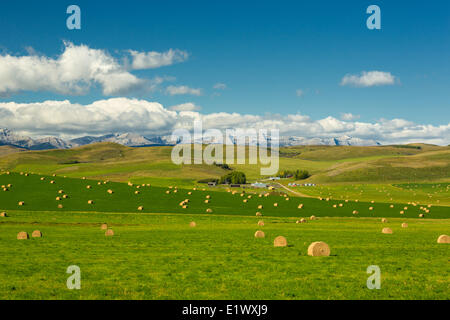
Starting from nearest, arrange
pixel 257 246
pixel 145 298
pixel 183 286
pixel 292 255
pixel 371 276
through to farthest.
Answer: pixel 145 298 → pixel 183 286 → pixel 371 276 → pixel 292 255 → pixel 257 246

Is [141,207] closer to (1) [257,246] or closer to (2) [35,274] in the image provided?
(1) [257,246]

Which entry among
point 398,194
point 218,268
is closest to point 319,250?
point 218,268

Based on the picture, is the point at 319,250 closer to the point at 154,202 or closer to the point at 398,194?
the point at 154,202

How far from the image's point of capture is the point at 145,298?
47.4 feet

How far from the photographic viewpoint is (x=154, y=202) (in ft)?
243

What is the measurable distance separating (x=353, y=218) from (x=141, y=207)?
34984 mm

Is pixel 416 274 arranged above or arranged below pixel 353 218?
above

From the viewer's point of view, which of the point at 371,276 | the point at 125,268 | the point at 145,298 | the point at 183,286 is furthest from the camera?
the point at 125,268

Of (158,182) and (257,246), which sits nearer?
(257,246)

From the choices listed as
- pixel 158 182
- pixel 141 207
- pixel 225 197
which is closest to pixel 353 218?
pixel 225 197

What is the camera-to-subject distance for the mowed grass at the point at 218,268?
49.9 feet

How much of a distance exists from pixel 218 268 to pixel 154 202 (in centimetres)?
5586
